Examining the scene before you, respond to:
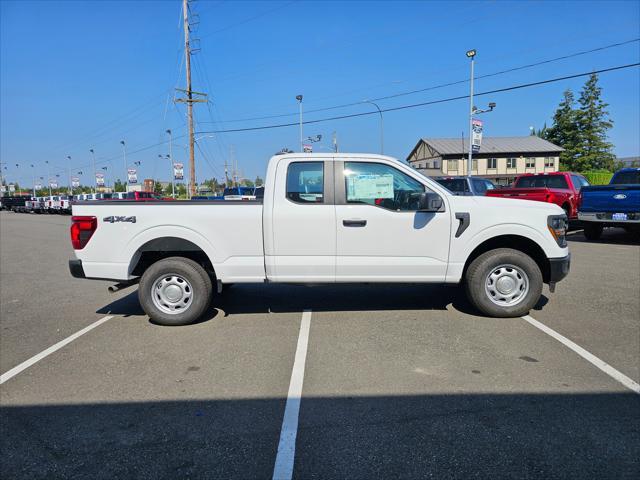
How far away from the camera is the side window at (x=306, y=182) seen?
5.18m

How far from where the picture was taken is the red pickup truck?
13562 millimetres

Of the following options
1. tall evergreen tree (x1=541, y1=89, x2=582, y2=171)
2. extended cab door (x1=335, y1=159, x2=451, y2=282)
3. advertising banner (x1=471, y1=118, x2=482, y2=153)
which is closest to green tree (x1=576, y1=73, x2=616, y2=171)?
tall evergreen tree (x1=541, y1=89, x2=582, y2=171)

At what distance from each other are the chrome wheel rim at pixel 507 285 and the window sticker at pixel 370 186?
5.33ft

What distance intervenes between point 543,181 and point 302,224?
43.0ft

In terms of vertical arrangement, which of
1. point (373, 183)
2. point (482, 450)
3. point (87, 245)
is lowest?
point (482, 450)

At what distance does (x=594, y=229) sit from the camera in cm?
1282

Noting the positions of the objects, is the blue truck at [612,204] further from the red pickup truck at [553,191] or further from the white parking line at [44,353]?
the white parking line at [44,353]

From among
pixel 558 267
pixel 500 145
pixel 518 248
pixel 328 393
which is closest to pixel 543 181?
pixel 518 248

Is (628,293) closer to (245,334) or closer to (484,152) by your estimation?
(245,334)

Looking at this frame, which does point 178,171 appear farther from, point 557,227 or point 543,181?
point 557,227

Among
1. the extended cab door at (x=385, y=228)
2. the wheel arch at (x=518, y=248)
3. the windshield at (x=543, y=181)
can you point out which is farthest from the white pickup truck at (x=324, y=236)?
the windshield at (x=543, y=181)

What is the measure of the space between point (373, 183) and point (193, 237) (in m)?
2.22

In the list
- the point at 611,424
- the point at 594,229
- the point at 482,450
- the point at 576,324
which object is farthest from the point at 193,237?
the point at 594,229

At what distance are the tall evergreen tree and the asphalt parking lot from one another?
67.6 meters
